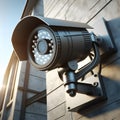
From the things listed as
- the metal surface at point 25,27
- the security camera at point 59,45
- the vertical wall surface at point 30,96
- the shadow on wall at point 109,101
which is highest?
the vertical wall surface at point 30,96

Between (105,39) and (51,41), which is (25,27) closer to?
(51,41)

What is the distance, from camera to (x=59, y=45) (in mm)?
663

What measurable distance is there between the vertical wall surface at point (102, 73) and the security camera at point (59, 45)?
9 centimetres

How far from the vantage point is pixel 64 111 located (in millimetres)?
998

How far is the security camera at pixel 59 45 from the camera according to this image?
2.23 ft

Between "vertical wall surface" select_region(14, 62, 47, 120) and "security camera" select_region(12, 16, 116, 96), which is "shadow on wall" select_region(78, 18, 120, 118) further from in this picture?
"vertical wall surface" select_region(14, 62, 47, 120)

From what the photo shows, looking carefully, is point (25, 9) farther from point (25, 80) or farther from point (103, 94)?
point (103, 94)

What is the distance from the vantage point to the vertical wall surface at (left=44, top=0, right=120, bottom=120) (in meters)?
0.75

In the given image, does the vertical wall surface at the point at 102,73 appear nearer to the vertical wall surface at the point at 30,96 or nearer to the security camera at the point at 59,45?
the security camera at the point at 59,45

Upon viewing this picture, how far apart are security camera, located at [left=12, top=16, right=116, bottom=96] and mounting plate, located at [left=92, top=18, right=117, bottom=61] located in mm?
52

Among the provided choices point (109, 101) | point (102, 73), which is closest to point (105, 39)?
point (102, 73)

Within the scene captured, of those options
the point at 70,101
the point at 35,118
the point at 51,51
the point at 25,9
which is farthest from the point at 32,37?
the point at 25,9

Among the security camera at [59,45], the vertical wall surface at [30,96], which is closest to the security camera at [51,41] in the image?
the security camera at [59,45]

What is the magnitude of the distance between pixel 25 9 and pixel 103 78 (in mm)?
3080
